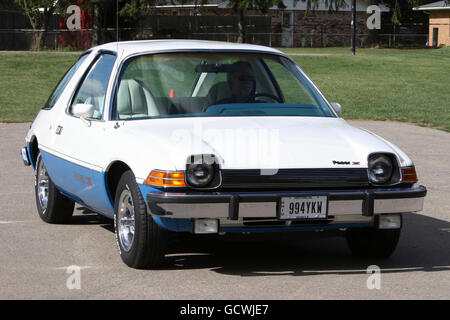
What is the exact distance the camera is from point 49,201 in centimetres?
887

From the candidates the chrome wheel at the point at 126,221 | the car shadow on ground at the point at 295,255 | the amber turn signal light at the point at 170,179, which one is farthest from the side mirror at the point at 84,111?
the amber turn signal light at the point at 170,179

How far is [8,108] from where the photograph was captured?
78.2 ft

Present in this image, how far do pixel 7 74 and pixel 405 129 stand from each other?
18.6 meters

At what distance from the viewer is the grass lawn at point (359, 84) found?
23172 mm

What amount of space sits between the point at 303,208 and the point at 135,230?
118cm

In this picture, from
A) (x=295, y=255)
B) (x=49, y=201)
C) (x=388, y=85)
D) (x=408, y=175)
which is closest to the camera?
(x=408, y=175)

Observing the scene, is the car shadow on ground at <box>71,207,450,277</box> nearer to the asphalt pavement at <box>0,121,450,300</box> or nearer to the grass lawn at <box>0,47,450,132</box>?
the asphalt pavement at <box>0,121,450,300</box>

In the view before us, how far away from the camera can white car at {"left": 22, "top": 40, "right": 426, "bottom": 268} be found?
6.37 m

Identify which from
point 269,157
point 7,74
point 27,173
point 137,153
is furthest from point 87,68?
point 7,74

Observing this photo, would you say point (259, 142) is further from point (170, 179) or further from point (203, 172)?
point (170, 179)

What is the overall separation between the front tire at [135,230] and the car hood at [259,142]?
360 millimetres

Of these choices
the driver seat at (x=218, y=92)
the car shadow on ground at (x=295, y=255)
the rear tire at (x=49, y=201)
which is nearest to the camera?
the car shadow on ground at (x=295, y=255)
